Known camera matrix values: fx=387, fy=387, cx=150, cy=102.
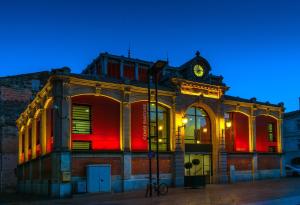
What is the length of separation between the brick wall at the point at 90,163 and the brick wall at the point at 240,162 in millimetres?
12597

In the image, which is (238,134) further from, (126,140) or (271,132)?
(126,140)

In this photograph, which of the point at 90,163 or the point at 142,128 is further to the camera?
the point at 142,128

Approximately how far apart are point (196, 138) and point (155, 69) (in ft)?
43.1

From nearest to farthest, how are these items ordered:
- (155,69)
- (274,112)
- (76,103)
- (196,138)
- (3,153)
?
(155,69) → (76,103) → (196,138) → (274,112) → (3,153)

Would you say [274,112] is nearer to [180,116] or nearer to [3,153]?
[180,116]

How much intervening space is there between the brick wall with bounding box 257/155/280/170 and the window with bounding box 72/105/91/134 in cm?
1987

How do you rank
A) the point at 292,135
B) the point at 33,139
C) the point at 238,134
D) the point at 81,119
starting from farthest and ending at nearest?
the point at 292,135 → the point at 238,134 → the point at 33,139 → the point at 81,119

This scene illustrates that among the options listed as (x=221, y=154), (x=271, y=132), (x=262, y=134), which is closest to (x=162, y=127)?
(x=221, y=154)

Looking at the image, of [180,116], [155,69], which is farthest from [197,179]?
[155,69]

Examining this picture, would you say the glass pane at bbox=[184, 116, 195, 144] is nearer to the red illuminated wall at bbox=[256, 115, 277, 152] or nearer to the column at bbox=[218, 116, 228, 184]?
the column at bbox=[218, 116, 228, 184]

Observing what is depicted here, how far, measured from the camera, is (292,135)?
66375 mm

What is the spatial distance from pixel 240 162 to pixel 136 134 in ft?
41.6

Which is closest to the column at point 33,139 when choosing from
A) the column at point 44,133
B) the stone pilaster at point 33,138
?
the stone pilaster at point 33,138

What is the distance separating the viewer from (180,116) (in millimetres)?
34688
